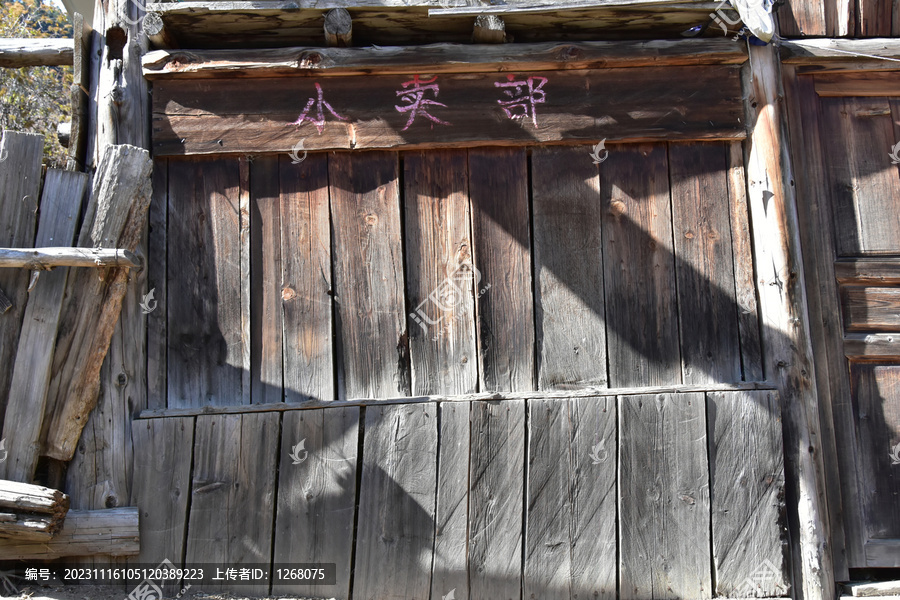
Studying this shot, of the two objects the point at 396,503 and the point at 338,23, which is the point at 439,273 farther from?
the point at 338,23

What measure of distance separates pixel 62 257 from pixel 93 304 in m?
0.27

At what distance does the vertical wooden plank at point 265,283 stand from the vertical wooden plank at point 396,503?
21.3 inches

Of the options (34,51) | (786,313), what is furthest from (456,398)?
(34,51)

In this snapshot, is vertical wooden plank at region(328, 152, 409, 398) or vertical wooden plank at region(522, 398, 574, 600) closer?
vertical wooden plank at region(522, 398, 574, 600)

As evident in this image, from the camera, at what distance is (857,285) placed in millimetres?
3352

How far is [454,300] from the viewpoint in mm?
3150

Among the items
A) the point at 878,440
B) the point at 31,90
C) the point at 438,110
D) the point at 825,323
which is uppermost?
the point at 31,90

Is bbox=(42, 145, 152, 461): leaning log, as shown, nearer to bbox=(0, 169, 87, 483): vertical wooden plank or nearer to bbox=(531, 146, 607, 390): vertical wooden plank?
bbox=(0, 169, 87, 483): vertical wooden plank

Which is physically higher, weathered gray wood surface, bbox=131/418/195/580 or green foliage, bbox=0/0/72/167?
green foliage, bbox=0/0/72/167

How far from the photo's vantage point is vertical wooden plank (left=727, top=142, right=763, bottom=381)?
125 inches

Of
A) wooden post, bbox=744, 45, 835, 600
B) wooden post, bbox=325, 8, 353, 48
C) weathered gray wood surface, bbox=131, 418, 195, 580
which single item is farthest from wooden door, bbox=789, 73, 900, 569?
weathered gray wood surface, bbox=131, 418, 195, 580


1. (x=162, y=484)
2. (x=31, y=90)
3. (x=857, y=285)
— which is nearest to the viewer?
(x=162, y=484)

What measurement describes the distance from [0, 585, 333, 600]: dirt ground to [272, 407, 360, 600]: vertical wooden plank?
0.21 m

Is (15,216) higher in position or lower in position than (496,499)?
higher
